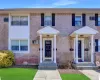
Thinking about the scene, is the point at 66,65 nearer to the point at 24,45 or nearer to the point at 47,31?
the point at 47,31

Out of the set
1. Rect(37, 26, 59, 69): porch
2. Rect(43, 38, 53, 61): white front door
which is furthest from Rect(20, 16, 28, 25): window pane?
Rect(43, 38, 53, 61): white front door

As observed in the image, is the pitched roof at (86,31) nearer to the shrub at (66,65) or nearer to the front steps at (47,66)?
the shrub at (66,65)

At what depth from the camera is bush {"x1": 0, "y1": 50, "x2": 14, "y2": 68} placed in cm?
2153

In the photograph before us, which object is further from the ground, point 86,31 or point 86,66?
point 86,31

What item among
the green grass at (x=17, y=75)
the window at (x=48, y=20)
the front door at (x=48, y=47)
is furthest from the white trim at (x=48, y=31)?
the green grass at (x=17, y=75)

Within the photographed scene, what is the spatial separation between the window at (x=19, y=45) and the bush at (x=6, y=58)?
1.33 metres

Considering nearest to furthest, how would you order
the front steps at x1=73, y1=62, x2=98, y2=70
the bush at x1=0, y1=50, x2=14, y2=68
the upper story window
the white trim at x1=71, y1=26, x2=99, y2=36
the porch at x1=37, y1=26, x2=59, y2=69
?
1. the front steps at x1=73, y1=62, x2=98, y2=70
2. the bush at x1=0, y1=50, x2=14, y2=68
3. the white trim at x1=71, y1=26, x2=99, y2=36
4. the porch at x1=37, y1=26, x2=59, y2=69
5. the upper story window

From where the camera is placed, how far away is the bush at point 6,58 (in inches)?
848

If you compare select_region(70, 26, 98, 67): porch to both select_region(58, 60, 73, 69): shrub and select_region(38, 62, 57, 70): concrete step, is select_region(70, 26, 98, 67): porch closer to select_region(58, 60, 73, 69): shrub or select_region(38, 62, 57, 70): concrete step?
select_region(58, 60, 73, 69): shrub

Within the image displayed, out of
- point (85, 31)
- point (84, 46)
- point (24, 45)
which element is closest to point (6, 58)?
point (24, 45)

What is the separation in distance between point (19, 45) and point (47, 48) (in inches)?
116

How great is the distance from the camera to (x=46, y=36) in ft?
79.0

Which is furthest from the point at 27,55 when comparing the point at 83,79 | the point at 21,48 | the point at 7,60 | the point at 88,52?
the point at 83,79

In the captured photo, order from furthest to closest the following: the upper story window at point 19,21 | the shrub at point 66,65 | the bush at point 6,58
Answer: the upper story window at point 19,21, the shrub at point 66,65, the bush at point 6,58
